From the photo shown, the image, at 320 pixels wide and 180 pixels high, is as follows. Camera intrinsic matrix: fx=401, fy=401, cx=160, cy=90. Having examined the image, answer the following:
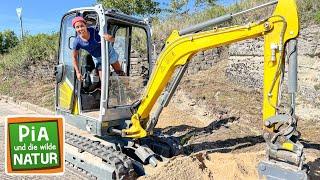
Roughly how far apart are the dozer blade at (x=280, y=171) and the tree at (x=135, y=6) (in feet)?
65.1

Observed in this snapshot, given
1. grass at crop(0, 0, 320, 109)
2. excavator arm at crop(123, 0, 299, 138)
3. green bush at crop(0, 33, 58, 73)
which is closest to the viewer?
excavator arm at crop(123, 0, 299, 138)

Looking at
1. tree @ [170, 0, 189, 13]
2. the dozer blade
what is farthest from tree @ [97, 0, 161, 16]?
the dozer blade

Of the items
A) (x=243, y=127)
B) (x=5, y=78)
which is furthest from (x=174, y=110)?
(x=5, y=78)

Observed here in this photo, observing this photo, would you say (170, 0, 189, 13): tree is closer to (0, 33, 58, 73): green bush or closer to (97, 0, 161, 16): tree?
(97, 0, 161, 16): tree

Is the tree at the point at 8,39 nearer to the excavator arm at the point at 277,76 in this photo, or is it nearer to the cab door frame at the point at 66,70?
the cab door frame at the point at 66,70

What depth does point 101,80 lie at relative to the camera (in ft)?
17.0

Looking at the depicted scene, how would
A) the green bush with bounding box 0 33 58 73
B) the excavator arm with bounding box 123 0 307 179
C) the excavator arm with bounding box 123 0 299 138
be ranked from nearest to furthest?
the excavator arm with bounding box 123 0 307 179 → the excavator arm with bounding box 123 0 299 138 → the green bush with bounding box 0 33 58 73

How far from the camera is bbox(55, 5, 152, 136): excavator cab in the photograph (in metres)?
5.12

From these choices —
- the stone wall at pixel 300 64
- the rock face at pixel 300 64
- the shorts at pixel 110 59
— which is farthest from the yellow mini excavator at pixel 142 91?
the stone wall at pixel 300 64

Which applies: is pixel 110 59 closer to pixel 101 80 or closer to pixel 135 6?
pixel 101 80

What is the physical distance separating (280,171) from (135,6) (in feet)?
68.1

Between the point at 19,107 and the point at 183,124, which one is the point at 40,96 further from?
the point at 183,124

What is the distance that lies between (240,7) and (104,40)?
8.54 m

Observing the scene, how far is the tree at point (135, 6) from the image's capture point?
2319cm
